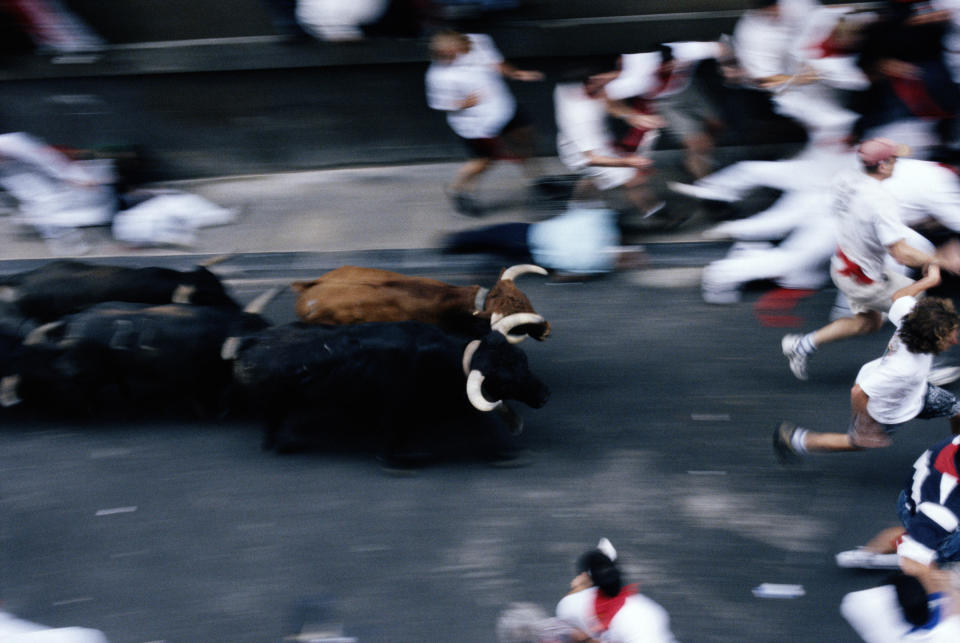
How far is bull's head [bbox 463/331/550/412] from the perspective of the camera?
5109 mm

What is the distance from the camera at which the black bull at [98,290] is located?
625 centimetres

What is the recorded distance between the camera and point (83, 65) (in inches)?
351

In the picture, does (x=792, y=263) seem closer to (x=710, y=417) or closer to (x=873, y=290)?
(x=873, y=290)

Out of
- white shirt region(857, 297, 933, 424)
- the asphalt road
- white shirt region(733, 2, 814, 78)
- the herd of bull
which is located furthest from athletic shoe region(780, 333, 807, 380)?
white shirt region(733, 2, 814, 78)

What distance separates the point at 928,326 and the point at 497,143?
180 inches

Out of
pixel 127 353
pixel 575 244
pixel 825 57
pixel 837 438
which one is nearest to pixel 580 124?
pixel 575 244

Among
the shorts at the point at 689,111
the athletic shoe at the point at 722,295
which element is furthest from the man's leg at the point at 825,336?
the shorts at the point at 689,111

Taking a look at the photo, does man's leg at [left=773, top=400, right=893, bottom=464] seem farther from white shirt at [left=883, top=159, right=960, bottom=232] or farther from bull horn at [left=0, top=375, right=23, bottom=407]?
bull horn at [left=0, top=375, right=23, bottom=407]

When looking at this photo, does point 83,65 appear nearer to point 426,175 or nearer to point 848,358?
point 426,175

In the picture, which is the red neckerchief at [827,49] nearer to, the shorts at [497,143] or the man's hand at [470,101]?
the shorts at [497,143]

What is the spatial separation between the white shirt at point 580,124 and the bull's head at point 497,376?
306 centimetres

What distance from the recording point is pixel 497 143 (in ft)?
26.7

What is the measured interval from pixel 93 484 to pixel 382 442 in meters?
1.77

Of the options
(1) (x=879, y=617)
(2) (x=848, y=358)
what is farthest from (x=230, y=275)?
(1) (x=879, y=617)
